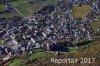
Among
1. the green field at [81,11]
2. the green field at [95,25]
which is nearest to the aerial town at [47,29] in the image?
the green field at [95,25]

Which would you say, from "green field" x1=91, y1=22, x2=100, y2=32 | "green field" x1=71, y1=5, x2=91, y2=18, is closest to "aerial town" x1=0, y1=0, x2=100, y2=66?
"green field" x1=91, y1=22, x2=100, y2=32

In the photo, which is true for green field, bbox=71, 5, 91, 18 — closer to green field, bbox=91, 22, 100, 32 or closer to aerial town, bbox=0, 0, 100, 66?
aerial town, bbox=0, 0, 100, 66

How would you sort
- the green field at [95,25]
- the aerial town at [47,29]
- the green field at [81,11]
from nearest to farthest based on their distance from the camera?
the aerial town at [47,29] → the green field at [95,25] → the green field at [81,11]

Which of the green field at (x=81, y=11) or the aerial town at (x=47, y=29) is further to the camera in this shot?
the green field at (x=81, y=11)

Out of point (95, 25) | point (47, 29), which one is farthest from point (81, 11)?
point (47, 29)

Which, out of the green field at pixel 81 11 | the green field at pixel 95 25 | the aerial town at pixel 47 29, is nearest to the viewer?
the aerial town at pixel 47 29

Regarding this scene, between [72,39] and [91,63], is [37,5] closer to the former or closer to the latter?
[72,39]

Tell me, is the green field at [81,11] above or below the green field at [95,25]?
above

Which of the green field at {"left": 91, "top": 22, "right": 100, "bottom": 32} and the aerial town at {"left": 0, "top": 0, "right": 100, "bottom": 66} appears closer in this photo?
the aerial town at {"left": 0, "top": 0, "right": 100, "bottom": 66}

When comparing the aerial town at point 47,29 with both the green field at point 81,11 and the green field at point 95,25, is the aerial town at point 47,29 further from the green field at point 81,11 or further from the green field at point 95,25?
the green field at point 81,11
